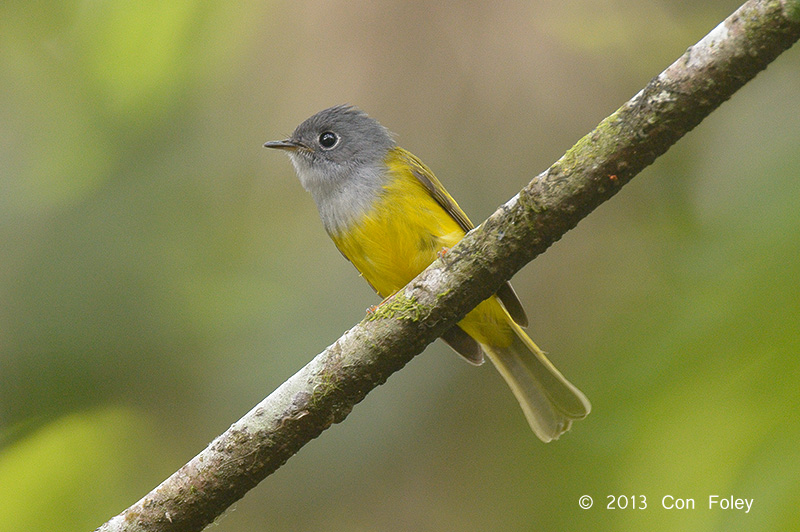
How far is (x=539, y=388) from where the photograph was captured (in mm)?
3438

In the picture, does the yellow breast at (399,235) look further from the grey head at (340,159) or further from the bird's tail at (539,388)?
the bird's tail at (539,388)

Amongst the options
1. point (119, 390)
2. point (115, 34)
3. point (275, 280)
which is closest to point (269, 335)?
point (275, 280)

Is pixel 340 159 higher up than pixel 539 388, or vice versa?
pixel 340 159

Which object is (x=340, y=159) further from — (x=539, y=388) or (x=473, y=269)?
(x=473, y=269)

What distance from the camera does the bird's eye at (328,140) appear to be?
4148 mm

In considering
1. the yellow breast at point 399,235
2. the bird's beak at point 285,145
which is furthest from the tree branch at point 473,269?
the bird's beak at point 285,145

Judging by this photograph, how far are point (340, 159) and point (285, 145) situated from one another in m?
0.31

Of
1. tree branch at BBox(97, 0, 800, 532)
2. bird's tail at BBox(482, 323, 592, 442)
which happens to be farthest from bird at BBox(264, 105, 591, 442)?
tree branch at BBox(97, 0, 800, 532)

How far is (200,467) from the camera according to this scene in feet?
8.30

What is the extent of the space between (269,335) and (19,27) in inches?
103

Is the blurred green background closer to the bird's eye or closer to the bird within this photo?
the bird

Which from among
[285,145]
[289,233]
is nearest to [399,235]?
[285,145]

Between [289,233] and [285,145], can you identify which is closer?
[285,145]

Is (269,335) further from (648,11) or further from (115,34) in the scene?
(648,11)
